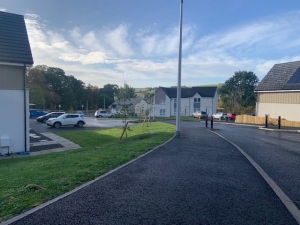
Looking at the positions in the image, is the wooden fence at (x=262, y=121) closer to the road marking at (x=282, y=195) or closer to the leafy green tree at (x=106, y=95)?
the road marking at (x=282, y=195)

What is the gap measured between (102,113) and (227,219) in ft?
173

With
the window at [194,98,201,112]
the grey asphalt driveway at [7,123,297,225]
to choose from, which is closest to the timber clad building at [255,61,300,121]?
the grey asphalt driveway at [7,123,297,225]

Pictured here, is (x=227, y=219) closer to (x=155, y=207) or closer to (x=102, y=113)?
(x=155, y=207)

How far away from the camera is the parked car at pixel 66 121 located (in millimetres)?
29462

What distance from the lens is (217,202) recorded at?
14.3ft

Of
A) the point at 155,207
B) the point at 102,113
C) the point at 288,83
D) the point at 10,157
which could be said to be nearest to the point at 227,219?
the point at 155,207

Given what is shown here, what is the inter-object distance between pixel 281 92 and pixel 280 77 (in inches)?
122

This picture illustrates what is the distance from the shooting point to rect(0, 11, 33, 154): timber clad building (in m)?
14.4

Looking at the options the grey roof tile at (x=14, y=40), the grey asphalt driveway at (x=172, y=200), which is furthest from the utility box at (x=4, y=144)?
the grey asphalt driveway at (x=172, y=200)

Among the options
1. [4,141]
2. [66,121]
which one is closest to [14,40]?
[4,141]

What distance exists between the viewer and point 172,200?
4.44 meters

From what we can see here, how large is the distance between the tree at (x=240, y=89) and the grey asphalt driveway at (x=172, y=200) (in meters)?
64.5

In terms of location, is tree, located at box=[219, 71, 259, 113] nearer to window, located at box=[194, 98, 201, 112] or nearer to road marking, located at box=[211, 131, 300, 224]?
window, located at box=[194, 98, 201, 112]

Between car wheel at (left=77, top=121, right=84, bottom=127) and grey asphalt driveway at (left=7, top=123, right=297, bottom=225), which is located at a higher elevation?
grey asphalt driveway at (left=7, top=123, right=297, bottom=225)
